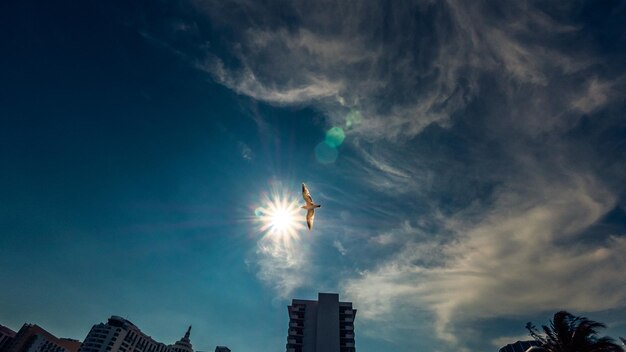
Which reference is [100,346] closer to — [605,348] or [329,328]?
[329,328]

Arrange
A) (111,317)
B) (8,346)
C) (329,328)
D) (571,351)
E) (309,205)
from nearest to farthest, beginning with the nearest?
(571,351) → (309,205) → (329,328) → (111,317) → (8,346)

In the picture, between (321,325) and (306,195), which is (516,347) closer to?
(321,325)

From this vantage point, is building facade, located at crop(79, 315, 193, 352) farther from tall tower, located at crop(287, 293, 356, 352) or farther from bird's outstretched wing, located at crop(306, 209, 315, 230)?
bird's outstretched wing, located at crop(306, 209, 315, 230)

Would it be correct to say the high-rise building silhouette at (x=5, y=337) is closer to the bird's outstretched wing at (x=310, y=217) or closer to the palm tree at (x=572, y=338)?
the bird's outstretched wing at (x=310, y=217)

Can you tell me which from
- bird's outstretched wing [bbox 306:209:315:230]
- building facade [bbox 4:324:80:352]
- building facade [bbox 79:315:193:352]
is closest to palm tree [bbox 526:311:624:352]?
bird's outstretched wing [bbox 306:209:315:230]

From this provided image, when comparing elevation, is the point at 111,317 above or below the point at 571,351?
above

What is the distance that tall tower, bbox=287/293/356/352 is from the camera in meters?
68.2

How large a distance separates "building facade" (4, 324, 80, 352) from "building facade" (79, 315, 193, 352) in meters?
49.0

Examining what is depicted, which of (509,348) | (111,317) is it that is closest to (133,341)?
(111,317)

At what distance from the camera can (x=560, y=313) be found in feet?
48.8

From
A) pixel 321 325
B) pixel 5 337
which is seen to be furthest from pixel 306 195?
pixel 5 337

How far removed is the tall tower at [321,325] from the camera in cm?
6819

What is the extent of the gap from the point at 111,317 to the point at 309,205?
13540cm

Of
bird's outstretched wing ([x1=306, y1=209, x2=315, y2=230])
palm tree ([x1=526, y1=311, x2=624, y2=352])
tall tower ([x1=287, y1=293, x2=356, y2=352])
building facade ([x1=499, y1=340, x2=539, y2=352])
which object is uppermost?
building facade ([x1=499, y1=340, x2=539, y2=352])
